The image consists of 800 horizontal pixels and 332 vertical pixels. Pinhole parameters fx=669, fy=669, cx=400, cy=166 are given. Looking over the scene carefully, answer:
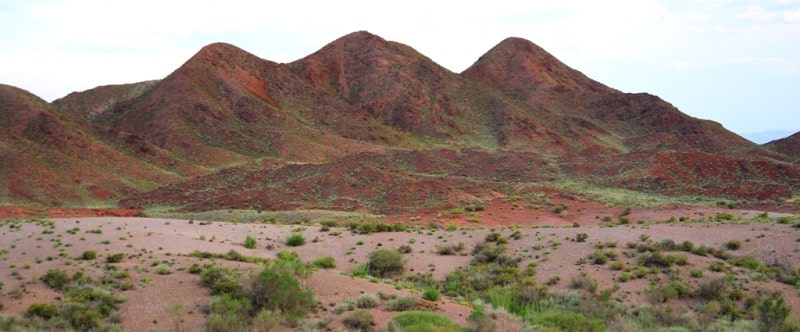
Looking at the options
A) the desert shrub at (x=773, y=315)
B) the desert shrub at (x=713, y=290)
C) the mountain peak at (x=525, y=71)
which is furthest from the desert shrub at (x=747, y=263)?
the mountain peak at (x=525, y=71)

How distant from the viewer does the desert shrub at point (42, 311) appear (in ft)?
52.9

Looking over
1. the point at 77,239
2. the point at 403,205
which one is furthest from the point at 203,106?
the point at 77,239

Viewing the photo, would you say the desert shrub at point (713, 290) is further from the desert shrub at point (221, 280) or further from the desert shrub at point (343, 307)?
the desert shrub at point (221, 280)

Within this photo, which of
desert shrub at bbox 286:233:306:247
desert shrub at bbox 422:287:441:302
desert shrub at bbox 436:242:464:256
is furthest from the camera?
desert shrub at bbox 286:233:306:247

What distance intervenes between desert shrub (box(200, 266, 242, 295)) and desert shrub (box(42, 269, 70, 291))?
3630 millimetres

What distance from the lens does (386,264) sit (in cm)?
2469

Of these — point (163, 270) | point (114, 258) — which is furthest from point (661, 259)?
point (114, 258)

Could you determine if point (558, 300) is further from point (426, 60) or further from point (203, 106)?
point (426, 60)

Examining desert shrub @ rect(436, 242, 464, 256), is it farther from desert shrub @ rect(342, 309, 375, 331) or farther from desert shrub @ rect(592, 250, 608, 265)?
desert shrub @ rect(342, 309, 375, 331)

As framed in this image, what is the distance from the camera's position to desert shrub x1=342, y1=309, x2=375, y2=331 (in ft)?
53.5

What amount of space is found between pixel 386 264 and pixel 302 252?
4783mm

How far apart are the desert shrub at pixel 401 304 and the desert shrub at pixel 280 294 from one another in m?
2.10

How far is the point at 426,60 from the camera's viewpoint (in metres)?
123

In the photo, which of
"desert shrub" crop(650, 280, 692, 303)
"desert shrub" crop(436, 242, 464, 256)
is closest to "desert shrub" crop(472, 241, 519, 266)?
"desert shrub" crop(436, 242, 464, 256)
